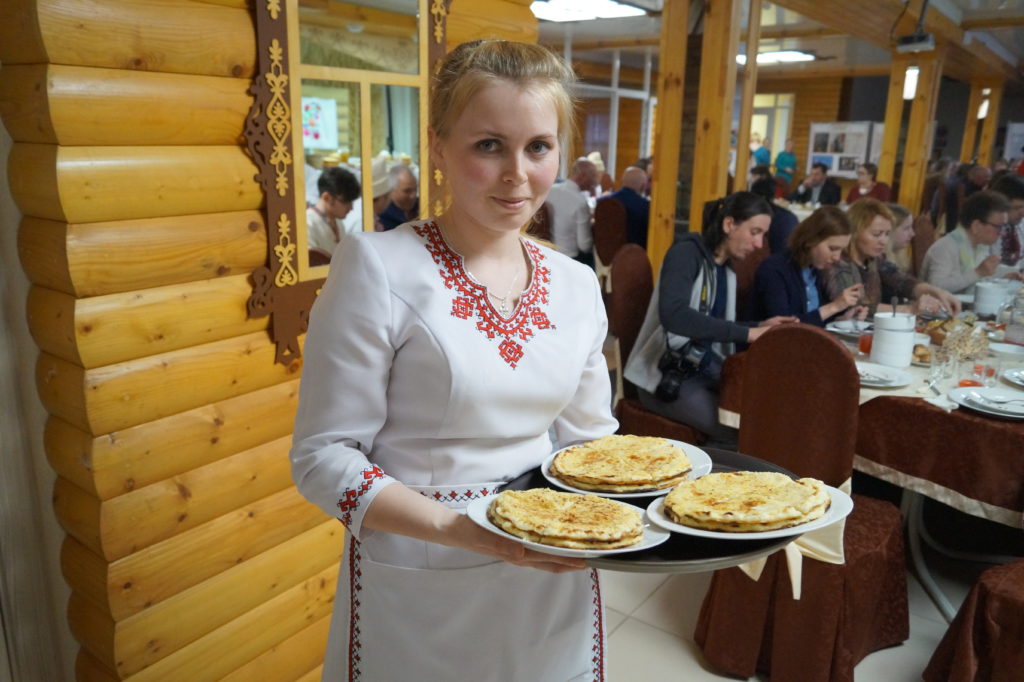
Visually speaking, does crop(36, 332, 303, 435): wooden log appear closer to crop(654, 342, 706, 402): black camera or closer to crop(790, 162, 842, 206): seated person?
crop(654, 342, 706, 402): black camera

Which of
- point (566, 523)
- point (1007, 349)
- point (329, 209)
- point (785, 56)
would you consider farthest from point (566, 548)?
point (785, 56)

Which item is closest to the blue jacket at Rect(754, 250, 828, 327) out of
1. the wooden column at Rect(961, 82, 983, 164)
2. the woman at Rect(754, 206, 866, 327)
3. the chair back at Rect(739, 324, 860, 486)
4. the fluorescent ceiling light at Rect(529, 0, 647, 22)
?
the woman at Rect(754, 206, 866, 327)

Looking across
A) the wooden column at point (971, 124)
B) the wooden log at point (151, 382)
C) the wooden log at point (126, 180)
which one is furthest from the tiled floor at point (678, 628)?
the wooden column at point (971, 124)

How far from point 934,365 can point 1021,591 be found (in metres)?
0.79

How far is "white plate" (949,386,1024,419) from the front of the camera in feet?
7.09

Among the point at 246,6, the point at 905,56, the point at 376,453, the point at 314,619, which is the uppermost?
the point at 905,56

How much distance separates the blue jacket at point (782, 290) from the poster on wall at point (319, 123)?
216 cm

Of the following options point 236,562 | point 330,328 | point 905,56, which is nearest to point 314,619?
point 236,562

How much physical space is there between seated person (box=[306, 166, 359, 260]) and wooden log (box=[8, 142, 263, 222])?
0.22 m

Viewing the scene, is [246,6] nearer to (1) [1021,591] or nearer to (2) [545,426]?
(2) [545,426]

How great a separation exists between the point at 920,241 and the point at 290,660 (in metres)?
4.94

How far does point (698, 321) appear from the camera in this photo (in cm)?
301

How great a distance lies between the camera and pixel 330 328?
3.28ft

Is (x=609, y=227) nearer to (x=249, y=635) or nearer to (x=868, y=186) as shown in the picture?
(x=868, y=186)
